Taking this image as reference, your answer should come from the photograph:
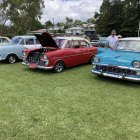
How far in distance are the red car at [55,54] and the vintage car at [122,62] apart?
1.91 meters

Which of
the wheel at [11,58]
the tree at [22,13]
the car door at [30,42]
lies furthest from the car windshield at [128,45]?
the tree at [22,13]

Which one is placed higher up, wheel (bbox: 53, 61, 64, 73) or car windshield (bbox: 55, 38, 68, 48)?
car windshield (bbox: 55, 38, 68, 48)

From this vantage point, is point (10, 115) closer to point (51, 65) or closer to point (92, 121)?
point (92, 121)

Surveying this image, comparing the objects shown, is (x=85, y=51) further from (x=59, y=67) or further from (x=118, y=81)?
(x=118, y=81)

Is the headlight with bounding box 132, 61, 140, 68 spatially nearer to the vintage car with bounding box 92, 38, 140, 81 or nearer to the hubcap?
the vintage car with bounding box 92, 38, 140, 81

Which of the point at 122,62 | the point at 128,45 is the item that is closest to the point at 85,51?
the point at 128,45

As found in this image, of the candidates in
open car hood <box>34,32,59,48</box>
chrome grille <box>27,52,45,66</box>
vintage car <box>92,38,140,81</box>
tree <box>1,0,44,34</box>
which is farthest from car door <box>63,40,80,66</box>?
tree <box>1,0,44,34</box>

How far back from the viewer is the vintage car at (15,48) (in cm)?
1271

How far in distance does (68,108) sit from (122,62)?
3.04 meters

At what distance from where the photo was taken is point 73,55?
1133 cm

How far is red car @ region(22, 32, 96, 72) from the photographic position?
10.3m

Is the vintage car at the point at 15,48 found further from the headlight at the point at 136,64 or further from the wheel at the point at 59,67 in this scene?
the headlight at the point at 136,64

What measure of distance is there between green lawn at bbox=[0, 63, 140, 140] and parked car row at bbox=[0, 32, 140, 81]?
489 millimetres

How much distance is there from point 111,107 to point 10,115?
2461 millimetres
